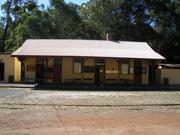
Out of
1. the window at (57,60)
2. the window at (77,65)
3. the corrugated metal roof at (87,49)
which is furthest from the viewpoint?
the window at (77,65)

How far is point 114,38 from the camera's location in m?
68.1

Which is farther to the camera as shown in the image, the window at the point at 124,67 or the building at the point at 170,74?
the building at the point at 170,74

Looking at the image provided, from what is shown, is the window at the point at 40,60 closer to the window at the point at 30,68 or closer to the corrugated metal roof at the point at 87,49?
the window at the point at 30,68

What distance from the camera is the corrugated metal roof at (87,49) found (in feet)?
170

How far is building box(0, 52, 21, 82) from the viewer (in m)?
54.9

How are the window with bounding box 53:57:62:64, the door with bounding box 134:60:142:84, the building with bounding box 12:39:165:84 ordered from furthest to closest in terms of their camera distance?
the door with bounding box 134:60:142:84 < the window with bounding box 53:57:62:64 < the building with bounding box 12:39:165:84

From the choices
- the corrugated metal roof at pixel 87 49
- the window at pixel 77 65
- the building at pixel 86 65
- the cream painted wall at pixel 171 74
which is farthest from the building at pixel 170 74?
the window at pixel 77 65

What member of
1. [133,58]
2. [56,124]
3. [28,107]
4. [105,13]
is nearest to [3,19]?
[105,13]

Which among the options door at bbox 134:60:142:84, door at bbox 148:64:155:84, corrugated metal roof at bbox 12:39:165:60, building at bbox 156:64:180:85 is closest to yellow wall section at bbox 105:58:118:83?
corrugated metal roof at bbox 12:39:165:60

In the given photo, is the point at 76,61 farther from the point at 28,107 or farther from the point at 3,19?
the point at 3,19

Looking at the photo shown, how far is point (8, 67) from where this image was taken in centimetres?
5550

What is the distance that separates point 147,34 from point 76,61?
19.2m

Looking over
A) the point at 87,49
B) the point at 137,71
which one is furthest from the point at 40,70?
the point at 137,71

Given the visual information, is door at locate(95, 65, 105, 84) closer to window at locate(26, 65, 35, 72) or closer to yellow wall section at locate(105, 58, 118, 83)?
yellow wall section at locate(105, 58, 118, 83)
